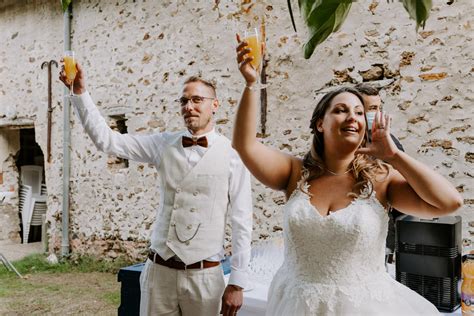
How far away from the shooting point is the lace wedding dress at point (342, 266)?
4.82 feet

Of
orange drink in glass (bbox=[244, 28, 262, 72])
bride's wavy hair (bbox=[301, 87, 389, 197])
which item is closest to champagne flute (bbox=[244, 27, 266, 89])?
orange drink in glass (bbox=[244, 28, 262, 72])

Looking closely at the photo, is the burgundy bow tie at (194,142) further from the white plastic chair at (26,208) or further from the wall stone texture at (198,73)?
the white plastic chair at (26,208)

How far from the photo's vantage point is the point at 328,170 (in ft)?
5.38

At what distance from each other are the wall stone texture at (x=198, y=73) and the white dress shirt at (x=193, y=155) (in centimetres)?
222

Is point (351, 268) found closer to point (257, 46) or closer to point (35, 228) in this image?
point (257, 46)

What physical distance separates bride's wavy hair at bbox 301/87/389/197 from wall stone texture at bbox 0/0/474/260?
2.44 metres

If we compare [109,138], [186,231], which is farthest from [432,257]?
[109,138]

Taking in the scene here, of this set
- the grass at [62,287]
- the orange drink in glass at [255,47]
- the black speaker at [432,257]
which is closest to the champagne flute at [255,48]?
the orange drink in glass at [255,47]

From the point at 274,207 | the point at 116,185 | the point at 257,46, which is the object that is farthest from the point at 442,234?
the point at 116,185

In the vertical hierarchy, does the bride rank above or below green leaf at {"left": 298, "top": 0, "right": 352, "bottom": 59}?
below

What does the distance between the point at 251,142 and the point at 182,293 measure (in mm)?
889

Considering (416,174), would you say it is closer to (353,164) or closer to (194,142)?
(353,164)

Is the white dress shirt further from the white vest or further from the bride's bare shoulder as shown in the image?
the bride's bare shoulder

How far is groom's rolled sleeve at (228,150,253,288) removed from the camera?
210 cm
